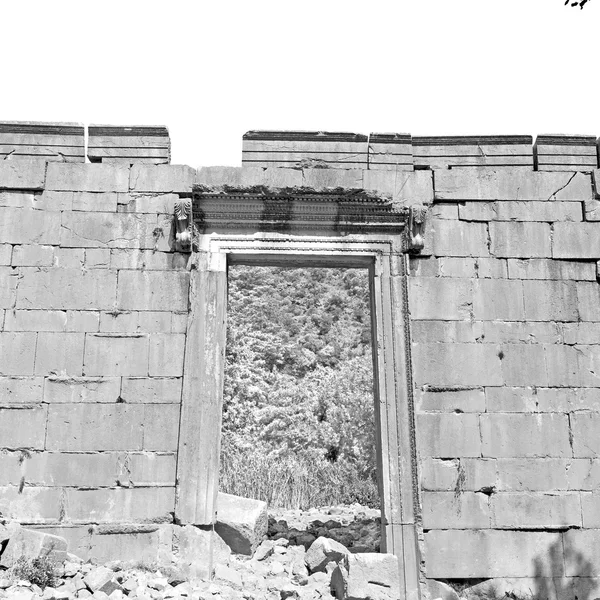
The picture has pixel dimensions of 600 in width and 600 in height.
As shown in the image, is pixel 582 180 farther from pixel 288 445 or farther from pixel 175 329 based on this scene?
pixel 288 445

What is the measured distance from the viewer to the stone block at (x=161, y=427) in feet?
21.0

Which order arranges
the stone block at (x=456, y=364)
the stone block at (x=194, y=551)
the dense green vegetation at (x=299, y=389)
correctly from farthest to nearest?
the dense green vegetation at (x=299, y=389) → the stone block at (x=456, y=364) → the stone block at (x=194, y=551)

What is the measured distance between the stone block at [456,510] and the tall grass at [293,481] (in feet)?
25.4

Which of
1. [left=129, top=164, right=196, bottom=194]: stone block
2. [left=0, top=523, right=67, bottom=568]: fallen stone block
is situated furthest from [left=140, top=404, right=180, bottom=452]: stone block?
[left=129, top=164, right=196, bottom=194]: stone block

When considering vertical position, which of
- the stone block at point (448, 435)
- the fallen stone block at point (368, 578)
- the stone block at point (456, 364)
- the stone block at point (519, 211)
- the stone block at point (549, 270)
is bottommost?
the fallen stone block at point (368, 578)

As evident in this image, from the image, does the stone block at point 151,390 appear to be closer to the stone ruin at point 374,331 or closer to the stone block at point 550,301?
the stone ruin at point 374,331

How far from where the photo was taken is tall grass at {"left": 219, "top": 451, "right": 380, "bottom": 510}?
14094mm

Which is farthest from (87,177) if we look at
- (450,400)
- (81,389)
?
(450,400)

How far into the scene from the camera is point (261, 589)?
618 centimetres

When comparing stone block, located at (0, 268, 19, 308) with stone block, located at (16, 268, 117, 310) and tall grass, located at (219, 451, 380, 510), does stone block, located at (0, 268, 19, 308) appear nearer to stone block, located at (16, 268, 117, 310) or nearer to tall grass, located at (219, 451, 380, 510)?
stone block, located at (16, 268, 117, 310)

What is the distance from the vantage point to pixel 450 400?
6629mm

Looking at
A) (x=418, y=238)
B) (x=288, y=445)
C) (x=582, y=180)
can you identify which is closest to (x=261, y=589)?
(x=418, y=238)

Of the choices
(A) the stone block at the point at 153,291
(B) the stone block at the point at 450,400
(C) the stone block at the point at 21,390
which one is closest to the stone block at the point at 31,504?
(C) the stone block at the point at 21,390

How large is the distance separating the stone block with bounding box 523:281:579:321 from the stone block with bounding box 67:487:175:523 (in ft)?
13.5
